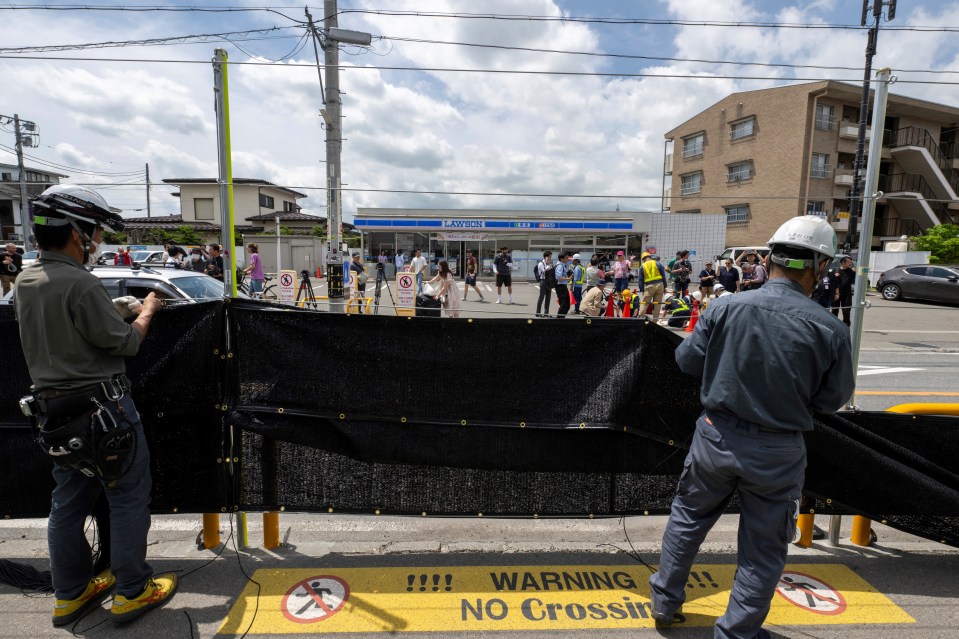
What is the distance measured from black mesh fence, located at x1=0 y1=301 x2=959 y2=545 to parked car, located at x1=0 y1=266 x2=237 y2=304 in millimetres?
4246

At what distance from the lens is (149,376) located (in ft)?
9.43

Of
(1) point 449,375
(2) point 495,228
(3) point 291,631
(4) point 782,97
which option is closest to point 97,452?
(3) point 291,631

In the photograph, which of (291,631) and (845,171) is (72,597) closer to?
(291,631)

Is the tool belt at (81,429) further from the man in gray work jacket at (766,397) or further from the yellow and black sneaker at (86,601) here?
the man in gray work jacket at (766,397)

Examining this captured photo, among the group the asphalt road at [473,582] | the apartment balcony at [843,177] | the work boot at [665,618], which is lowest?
the asphalt road at [473,582]

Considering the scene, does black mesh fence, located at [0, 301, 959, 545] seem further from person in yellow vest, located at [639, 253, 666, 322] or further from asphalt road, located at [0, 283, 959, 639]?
person in yellow vest, located at [639, 253, 666, 322]

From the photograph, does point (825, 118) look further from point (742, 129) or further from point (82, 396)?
point (82, 396)

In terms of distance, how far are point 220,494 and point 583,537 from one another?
88.4 inches

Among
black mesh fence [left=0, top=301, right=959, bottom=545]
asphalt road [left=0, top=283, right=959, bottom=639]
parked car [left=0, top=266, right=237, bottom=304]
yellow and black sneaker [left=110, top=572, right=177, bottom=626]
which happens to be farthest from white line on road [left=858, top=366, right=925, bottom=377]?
parked car [left=0, top=266, right=237, bottom=304]

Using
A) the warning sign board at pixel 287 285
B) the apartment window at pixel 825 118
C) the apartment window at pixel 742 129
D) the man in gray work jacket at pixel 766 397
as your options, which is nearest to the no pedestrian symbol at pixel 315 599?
the man in gray work jacket at pixel 766 397

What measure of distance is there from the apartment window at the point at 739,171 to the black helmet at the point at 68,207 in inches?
1670

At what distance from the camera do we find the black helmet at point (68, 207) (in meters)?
2.29

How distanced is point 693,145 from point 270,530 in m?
46.3

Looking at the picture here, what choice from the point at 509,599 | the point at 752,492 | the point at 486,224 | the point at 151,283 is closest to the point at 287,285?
the point at 151,283
